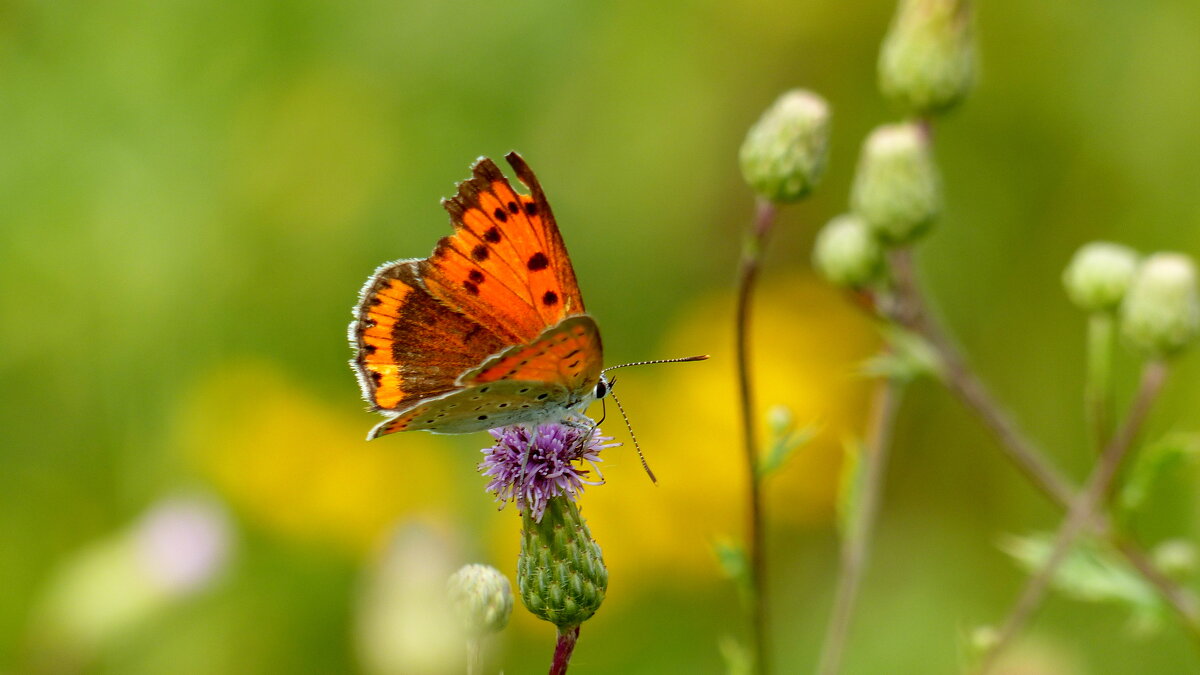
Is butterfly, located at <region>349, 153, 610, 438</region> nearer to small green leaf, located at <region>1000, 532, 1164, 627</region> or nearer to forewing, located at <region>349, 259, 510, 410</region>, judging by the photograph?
forewing, located at <region>349, 259, 510, 410</region>

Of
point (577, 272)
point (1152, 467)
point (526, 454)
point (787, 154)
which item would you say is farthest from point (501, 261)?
point (577, 272)

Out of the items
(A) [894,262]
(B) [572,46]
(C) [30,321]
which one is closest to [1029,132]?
(B) [572,46]

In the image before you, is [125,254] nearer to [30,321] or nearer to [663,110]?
[30,321]

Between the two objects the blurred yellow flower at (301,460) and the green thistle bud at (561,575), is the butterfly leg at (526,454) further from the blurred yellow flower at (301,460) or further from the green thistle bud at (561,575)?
the blurred yellow flower at (301,460)

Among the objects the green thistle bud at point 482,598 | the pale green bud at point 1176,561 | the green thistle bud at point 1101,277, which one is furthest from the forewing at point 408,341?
the pale green bud at point 1176,561

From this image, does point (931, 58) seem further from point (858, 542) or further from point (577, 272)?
point (577, 272)
